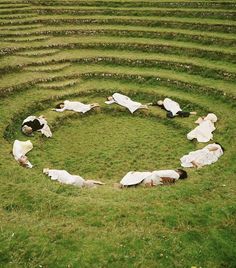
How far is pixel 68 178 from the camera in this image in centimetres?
1279

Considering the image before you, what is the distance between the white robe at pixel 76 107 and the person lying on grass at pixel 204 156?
526 centimetres

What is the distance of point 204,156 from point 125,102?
5305 mm

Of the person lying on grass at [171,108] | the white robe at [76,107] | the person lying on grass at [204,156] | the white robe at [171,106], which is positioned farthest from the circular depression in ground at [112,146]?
the white robe at [171,106]

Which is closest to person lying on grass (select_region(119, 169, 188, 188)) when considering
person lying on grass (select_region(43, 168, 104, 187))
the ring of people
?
the ring of people

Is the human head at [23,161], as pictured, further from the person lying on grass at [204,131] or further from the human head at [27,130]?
the person lying on grass at [204,131]

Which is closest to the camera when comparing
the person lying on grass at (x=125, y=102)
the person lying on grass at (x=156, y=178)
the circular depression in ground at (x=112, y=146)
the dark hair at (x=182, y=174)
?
the person lying on grass at (x=156, y=178)

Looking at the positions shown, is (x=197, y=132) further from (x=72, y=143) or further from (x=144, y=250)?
(x=144, y=250)

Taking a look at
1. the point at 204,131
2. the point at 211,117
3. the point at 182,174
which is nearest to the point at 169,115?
the point at 211,117

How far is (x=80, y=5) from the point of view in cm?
2689

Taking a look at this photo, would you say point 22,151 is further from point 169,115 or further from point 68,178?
point 169,115

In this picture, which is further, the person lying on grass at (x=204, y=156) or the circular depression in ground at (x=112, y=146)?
the circular depression in ground at (x=112, y=146)

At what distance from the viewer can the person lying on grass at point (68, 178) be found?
41.3 feet

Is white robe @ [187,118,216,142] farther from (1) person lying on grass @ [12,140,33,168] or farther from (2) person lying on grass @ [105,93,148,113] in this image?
(1) person lying on grass @ [12,140,33,168]

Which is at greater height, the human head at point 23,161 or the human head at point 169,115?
the human head at point 23,161
